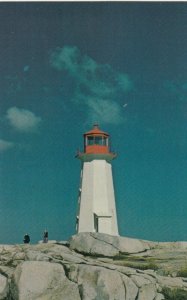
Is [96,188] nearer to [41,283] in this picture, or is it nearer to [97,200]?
[97,200]

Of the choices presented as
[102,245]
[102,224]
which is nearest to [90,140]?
[102,224]

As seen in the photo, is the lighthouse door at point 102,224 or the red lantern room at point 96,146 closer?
the lighthouse door at point 102,224

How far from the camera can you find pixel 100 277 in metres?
21.8

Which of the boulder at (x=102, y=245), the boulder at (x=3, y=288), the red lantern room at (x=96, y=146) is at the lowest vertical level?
the boulder at (x=3, y=288)

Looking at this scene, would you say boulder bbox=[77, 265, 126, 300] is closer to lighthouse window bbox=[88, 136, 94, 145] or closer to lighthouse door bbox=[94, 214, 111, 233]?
lighthouse door bbox=[94, 214, 111, 233]

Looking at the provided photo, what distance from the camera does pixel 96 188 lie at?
111 feet

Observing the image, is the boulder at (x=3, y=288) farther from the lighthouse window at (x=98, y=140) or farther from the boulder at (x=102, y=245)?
the lighthouse window at (x=98, y=140)

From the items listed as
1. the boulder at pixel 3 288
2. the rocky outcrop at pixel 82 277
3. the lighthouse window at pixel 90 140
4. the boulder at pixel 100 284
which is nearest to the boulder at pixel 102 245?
the rocky outcrop at pixel 82 277

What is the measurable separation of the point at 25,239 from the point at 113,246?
6405mm

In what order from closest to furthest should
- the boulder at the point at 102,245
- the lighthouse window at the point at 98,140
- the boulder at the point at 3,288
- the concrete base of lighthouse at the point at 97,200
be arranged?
→ the boulder at the point at 3,288 < the boulder at the point at 102,245 < the concrete base of lighthouse at the point at 97,200 < the lighthouse window at the point at 98,140

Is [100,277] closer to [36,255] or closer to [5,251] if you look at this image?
[36,255]

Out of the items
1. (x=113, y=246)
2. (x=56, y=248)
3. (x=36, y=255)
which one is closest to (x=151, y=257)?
(x=113, y=246)

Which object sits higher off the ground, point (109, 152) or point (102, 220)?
point (109, 152)

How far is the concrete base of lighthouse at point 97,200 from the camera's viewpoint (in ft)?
110
